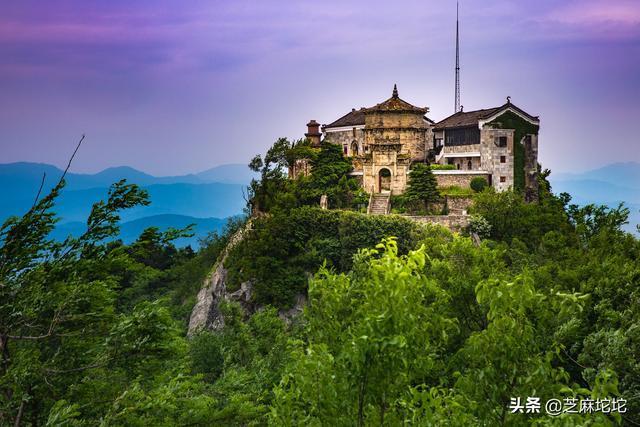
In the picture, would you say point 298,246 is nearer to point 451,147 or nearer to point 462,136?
point 451,147

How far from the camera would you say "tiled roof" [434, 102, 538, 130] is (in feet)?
149

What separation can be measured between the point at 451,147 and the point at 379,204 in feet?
24.1

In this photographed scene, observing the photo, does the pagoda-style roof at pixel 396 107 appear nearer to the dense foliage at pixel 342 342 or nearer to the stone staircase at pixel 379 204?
the stone staircase at pixel 379 204

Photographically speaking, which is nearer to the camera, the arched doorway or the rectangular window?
the arched doorway

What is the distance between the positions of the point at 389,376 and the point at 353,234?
103ft

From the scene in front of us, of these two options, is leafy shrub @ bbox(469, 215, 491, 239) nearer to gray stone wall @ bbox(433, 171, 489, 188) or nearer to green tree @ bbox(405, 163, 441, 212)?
green tree @ bbox(405, 163, 441, 212)

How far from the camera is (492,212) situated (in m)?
41.2

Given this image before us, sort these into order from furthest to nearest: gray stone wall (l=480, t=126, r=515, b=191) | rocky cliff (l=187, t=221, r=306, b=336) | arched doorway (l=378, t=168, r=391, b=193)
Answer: arched doorway (l=378, t=168, r=391, b=193) → gray stone wall (l=480, t=126, r=515, b=191) → rocky cliff (l=187, t=221, r=306, b=336)

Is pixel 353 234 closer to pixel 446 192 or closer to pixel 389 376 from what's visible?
pixel 446 192

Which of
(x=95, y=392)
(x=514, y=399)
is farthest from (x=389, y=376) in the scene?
(x=95, y=392)

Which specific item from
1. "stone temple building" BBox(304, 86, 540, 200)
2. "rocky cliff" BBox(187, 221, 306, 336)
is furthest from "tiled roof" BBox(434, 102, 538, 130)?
"rocky cliff" BBox(187, 221, 306, 336)

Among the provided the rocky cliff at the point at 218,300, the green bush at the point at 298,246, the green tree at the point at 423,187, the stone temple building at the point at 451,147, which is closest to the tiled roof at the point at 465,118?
the stone temple building at the point at 451,147

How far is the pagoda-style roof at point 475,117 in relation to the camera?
45.4m

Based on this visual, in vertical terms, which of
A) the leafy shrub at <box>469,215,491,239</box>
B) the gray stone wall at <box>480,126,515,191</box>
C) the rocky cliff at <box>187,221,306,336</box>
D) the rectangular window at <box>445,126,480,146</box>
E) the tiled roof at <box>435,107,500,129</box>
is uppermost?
the tiled roof at <box>435,107,500,129</box>
